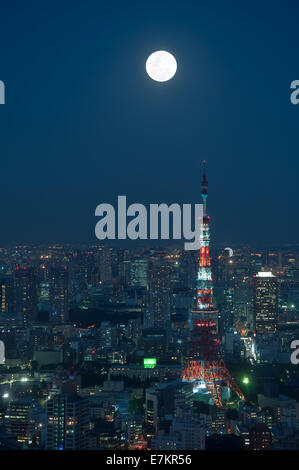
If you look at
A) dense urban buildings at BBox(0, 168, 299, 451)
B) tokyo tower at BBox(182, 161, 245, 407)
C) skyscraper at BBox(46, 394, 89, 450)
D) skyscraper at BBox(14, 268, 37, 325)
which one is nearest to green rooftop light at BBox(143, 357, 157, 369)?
dense urban buildings at BBox(0, 168, 299, 451)

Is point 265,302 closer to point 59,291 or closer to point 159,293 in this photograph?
point 159,293

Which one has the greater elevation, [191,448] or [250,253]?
[250,253]

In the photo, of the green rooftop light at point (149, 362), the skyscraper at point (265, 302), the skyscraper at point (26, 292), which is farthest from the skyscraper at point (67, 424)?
the skyscraper at point (265, 302)

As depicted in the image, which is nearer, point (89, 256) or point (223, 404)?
point (223, 404)

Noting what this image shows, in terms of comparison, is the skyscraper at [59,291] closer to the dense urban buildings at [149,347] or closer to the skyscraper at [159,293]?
the dense urban buildings at [149,347]
